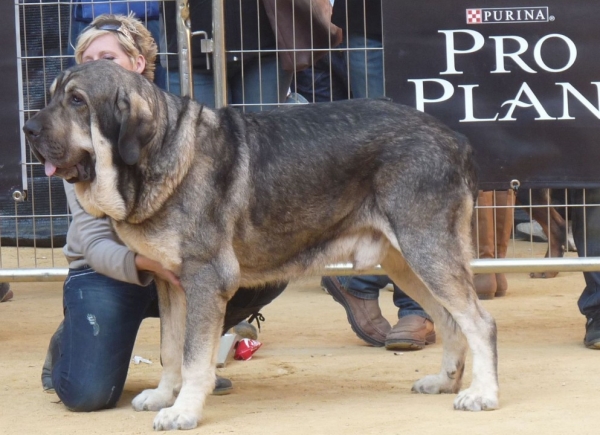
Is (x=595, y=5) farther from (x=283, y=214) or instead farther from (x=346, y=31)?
(x=283, y=214)

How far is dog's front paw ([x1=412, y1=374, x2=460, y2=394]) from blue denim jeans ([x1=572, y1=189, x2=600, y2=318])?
144 centimetres

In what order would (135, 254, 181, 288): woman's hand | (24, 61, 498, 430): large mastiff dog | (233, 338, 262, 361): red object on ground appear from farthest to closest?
(233, 338, 262, 361): red object on ground → (135, 254, 181, 288): woman's hand → (24, 61, 498, 430): large mastiff dog

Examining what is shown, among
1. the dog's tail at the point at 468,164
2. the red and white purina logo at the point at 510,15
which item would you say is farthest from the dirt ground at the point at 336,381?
the red and white purina logo at the point at 510,15

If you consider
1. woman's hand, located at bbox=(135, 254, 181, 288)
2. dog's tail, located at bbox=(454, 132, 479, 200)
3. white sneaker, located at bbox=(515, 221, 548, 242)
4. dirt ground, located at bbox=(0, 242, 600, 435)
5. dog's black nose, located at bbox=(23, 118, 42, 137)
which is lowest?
dirt ground, located at bbox=(0, 242, 600, 435)

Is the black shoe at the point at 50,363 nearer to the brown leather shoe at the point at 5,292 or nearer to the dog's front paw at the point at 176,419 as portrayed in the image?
the dog's front paw at the point at 176,419

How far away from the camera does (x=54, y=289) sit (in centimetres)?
907

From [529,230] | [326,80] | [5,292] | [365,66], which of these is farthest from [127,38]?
[529,230]

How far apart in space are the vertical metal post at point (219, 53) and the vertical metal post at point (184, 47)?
0.50ft

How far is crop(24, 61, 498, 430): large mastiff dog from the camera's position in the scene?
4508 mm

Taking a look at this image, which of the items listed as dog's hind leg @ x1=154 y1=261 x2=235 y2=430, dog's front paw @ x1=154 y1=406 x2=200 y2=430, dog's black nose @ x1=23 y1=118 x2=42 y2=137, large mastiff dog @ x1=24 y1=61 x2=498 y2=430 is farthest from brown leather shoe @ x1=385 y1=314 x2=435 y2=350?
dog's black nose @ x1=23 y1=118 x2=42 y2=137

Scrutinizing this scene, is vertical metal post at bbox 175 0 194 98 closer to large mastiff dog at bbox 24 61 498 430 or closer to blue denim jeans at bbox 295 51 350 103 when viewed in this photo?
blue denim jeans at bbox 295 51 350 103

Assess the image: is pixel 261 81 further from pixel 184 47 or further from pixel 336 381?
pixel 336 381

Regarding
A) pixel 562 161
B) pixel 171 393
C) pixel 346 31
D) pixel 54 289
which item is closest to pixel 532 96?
pixel 562 161

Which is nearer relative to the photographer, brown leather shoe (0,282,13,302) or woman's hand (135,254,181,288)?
woman's hand (135,254,181,288)
